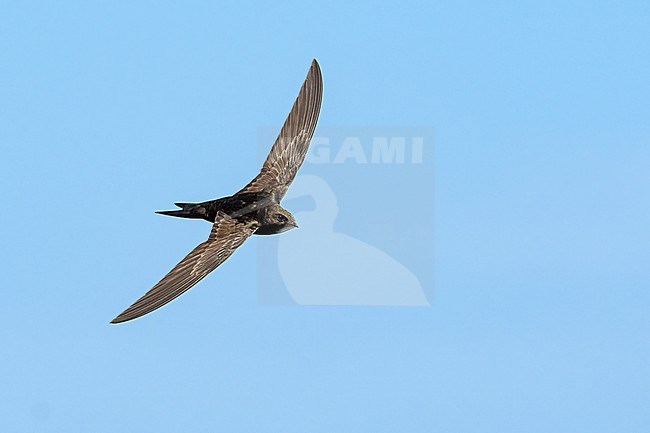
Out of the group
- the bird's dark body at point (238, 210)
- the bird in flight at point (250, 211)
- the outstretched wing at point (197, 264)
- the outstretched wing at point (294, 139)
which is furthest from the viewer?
the outstretched wing at point (294, 139)

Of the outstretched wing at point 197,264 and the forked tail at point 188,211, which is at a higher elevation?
the forked tail at point 188,211

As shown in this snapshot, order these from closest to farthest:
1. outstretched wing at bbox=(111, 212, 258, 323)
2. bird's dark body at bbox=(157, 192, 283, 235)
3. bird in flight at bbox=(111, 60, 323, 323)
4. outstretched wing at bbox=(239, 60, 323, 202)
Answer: outstretched wing at bbox=(111, 212, 258, 323)
bird in flight at bbox=(111, 60, 323, 323)
bird's dark body at bbox=(157, 192, 283, 235)
outstretched wing at bbox=(239, 60, 323, 202)

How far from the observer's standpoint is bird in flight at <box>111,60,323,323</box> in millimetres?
21031

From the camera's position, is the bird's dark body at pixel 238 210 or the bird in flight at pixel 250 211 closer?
the bird in flight at pixel 250 211

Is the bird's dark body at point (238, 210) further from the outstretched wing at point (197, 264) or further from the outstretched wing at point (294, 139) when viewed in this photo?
the outstretched wing at point (294, 139)

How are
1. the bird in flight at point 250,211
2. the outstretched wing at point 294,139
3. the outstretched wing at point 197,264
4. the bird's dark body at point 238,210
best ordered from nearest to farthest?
1. the outstretched wing at point 197,264
2. the bird in flight at point 250,211
3. the bird's dark body at point 238,210
4. the outstretched wing at point 294,139

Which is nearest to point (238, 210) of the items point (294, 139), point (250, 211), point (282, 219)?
point (250, 211)

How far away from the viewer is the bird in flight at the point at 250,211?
69.0 feet

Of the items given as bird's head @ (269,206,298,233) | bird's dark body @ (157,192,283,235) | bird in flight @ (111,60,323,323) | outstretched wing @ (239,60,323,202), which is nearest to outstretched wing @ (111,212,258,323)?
bird in flight @ (111,60,323,323)

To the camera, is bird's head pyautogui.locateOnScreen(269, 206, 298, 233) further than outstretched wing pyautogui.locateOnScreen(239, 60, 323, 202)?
No

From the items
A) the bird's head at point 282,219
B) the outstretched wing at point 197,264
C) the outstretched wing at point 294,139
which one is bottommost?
the outstretched wing at point 197,264

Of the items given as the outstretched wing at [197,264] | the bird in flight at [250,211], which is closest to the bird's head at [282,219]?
the bird in flight at [250,211]

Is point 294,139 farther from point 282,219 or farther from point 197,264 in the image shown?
point 197,264

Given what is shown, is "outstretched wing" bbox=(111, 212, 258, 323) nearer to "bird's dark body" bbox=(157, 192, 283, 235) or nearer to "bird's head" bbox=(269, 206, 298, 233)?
"bird's dark body" bbox=(157, 192, 283, 235)
